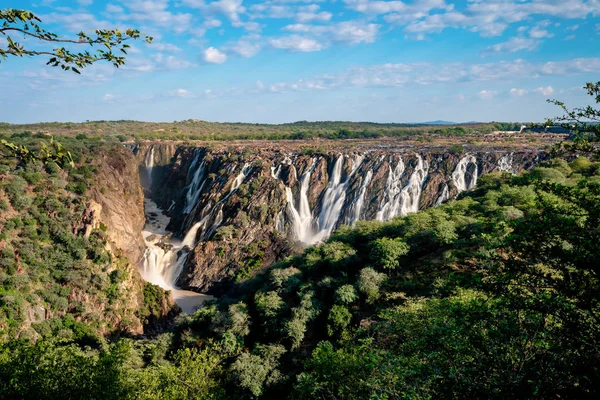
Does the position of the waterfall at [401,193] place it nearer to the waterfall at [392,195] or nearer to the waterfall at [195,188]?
the waterfall at [392,195]

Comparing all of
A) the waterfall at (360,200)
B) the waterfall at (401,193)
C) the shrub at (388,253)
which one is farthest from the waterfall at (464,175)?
the shrub at (388,253)

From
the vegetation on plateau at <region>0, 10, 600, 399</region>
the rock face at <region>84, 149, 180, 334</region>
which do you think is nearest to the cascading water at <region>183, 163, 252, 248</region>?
the rock face at <region>84, 149, 180, 334</region>

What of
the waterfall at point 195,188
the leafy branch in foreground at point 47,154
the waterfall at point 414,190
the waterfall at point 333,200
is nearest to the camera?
the leafy branch in foreground at point 47,154

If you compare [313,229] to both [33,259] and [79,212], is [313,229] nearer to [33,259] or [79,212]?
[79,212]

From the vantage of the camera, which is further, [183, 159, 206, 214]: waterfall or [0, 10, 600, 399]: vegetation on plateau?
[183, 159, 206, 214]: waterfall

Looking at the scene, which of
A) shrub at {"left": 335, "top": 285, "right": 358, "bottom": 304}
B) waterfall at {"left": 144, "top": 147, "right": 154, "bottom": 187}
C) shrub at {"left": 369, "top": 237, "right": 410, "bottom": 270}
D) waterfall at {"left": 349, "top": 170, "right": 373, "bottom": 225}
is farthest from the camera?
waterfall at {"left": 144, "top": 147, "right": 154, "bottom": 187}

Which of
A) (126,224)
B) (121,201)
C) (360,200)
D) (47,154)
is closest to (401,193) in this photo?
(360,200)

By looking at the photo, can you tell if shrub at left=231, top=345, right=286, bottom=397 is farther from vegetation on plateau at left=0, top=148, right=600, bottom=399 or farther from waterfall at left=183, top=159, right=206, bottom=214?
waterfall at left=183, top=159, right=206, bottom=214
